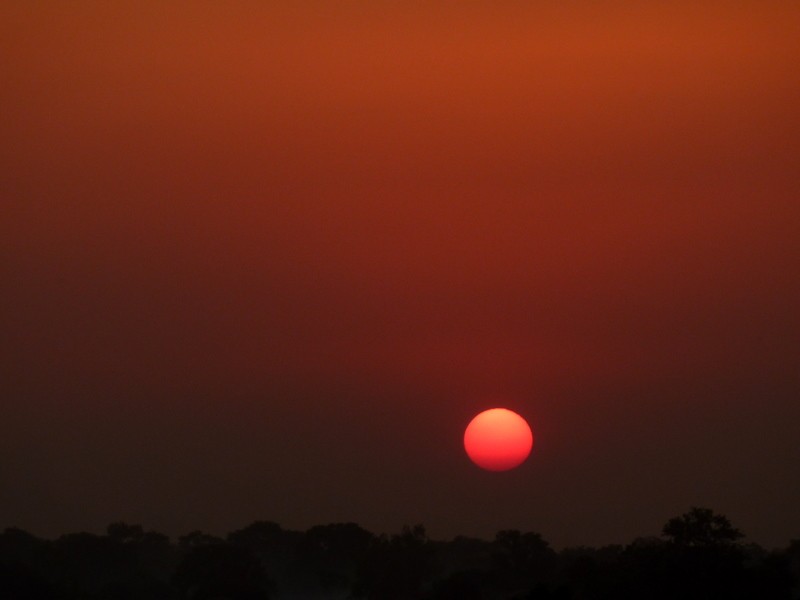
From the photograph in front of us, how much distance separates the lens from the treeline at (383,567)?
62.4 meters

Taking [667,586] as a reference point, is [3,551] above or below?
above

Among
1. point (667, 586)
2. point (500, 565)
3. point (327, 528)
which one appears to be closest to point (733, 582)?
point (667, 586)

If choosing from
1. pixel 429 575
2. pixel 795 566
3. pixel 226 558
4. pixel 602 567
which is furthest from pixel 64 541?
pixel 602 567

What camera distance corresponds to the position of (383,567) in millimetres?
108125

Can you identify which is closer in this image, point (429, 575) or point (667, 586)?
point (667, 586)

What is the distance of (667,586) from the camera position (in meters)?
60.8

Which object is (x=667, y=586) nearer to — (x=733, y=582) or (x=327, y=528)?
(x=733, y=582)

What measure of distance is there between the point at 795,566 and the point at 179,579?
139 feet

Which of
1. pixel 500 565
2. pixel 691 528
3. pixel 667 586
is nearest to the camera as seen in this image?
pixel 667 586

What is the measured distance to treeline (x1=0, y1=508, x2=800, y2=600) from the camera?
62406 mm

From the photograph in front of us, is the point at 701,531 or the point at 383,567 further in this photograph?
the point at 383,567

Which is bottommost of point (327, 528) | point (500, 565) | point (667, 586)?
point (667, 586)

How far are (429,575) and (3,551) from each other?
3811 centimetres

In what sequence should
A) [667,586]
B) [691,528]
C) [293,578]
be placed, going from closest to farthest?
[667,586], [691,528], [293,578]
